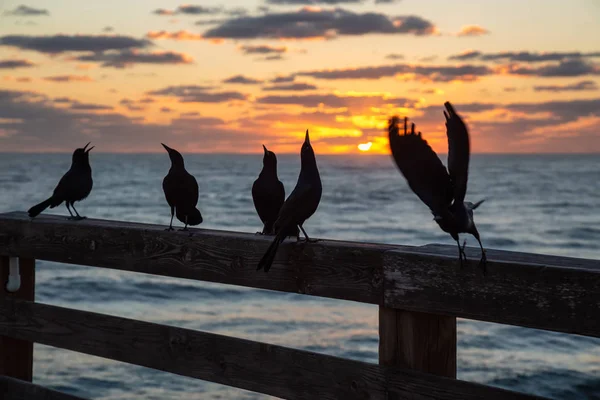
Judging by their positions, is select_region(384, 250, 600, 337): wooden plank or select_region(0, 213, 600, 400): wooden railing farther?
select_region(0, 213, 600, 400): wooden railing

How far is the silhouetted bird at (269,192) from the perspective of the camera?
4711mm

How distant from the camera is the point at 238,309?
1467 centimetres

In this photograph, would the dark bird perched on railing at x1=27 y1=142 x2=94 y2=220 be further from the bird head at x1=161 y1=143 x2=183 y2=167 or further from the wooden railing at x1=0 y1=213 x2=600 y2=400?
the wooden railing at x1=0 y1=213 x2=600 y2=400

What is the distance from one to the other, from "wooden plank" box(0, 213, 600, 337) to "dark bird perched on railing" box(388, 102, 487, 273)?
12 centimetres

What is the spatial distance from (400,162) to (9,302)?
94.5 inches

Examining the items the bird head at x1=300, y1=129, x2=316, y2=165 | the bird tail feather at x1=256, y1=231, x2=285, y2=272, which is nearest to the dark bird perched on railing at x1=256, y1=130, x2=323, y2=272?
the bird head at x1=300, y1=129, x2=316, y2=165

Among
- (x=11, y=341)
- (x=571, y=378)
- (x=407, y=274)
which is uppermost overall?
(x=407, y=274)

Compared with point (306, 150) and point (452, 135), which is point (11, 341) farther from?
point (452, 135)

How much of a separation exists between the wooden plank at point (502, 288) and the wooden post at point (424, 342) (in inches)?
2.7

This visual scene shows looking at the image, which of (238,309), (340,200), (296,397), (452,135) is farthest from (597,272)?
(340,200)

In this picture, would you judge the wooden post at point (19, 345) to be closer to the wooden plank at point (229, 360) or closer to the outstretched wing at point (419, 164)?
the wooden plank at point (229, 360)

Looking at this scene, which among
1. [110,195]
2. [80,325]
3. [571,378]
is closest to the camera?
[80,325]

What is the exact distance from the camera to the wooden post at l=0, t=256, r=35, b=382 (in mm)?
3877

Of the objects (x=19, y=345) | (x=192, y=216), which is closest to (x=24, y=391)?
(x=19, y=345)
